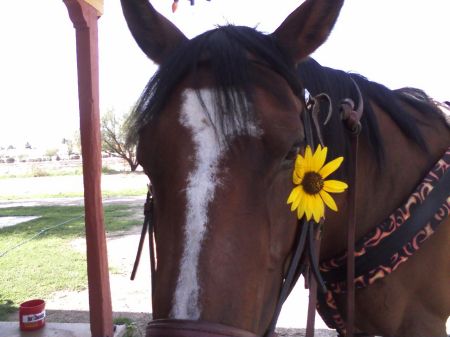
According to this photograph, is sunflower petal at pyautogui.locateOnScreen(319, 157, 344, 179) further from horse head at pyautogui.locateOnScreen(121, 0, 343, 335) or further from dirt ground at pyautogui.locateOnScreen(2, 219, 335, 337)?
dirt ground at pyautogui.locateOnScreen(2, 219, 335, 337)

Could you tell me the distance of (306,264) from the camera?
1.34 m

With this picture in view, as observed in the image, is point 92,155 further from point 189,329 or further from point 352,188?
point 189,329

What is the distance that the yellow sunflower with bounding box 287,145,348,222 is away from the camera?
1240 millimetres

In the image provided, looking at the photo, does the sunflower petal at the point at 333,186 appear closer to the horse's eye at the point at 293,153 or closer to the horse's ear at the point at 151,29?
the horse's eye at the point at 293,153

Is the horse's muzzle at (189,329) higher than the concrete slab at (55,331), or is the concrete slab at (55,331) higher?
the horse's muzzle at (189,329)

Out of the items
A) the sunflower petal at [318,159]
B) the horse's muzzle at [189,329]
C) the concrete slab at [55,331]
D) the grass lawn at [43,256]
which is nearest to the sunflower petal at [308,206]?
the sunflower petal at [318,159]

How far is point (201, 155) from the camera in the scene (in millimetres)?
1070

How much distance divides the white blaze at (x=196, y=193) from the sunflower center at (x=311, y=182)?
0.95 ft

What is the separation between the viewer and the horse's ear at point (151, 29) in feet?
4.94

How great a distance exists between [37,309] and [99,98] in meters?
2.19

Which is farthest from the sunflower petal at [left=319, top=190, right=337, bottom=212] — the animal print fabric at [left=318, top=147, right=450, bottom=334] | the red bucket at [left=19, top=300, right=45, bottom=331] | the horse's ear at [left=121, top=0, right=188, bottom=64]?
the red bucket at [left=19, top=300, right=45, bottom=331]

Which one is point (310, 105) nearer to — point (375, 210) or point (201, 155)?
point (201, 155)

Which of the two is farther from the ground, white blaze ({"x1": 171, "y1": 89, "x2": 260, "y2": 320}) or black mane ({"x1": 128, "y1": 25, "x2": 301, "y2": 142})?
black mane ({"x1": 128, "y1": 25, "x2": 301, "y2": 142})

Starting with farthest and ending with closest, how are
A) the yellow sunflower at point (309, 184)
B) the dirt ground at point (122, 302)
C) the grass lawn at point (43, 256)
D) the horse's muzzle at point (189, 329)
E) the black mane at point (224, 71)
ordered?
the grass lawn at point (43, 256), the dirt ground at point (122, 302), the yellow sunflower at point (309, 184), the black mane at point (224, 71), the horse's muzzle at point (189, 329)
